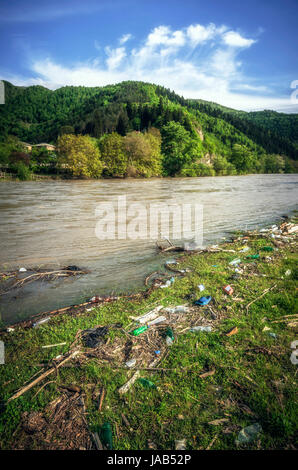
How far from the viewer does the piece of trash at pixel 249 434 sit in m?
2.13

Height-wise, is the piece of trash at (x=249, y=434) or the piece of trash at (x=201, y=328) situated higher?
the piece of trash at (x=201, y=328)

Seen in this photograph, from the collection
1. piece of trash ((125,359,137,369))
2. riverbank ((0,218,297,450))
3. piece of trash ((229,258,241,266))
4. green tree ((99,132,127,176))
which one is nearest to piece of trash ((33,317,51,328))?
riverbank ((0,218,297,450))

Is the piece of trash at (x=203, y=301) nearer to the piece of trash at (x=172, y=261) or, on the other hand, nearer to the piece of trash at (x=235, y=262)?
the piece of trash at (x=235, y=262)

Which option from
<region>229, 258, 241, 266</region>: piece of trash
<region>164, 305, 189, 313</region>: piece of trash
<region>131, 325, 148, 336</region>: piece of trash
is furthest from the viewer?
<region>229, 258, 241, 266</region>: piece of trash

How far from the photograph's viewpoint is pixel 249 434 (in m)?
2.17

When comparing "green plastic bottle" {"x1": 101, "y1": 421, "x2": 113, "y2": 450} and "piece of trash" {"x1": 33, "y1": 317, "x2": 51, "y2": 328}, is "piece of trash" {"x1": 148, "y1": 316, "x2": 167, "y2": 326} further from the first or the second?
"piece of trash" {"x1": 33, "y1": 317, "x2": 51, "y2": 328}

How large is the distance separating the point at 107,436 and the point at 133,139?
6220 cm

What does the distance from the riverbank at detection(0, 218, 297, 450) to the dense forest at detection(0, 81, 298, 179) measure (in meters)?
3.14

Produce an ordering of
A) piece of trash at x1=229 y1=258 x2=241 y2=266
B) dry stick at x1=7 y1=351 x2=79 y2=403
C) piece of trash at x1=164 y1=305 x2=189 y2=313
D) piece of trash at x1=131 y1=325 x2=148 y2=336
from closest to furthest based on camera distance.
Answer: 1. dry stick at x1=7 y1=351 x2=79 y2=403
2. piece of trash at x1=131 y1=325 x2=148 y2=336
3. piece of trash at x1=164 y1=305 x2=189 y2=313
4. piece of trash at x1=229 y1=258 x2=241 y2=266

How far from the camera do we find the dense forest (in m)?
55.6

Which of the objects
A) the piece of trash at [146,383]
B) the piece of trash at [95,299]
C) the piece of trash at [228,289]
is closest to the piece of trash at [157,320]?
the piece of trash at [146,383]

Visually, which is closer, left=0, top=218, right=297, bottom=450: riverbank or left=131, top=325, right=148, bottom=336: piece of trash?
left=0, top=218, right=297, bottom=450: riverbank

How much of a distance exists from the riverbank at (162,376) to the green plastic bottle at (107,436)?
0.06 m
